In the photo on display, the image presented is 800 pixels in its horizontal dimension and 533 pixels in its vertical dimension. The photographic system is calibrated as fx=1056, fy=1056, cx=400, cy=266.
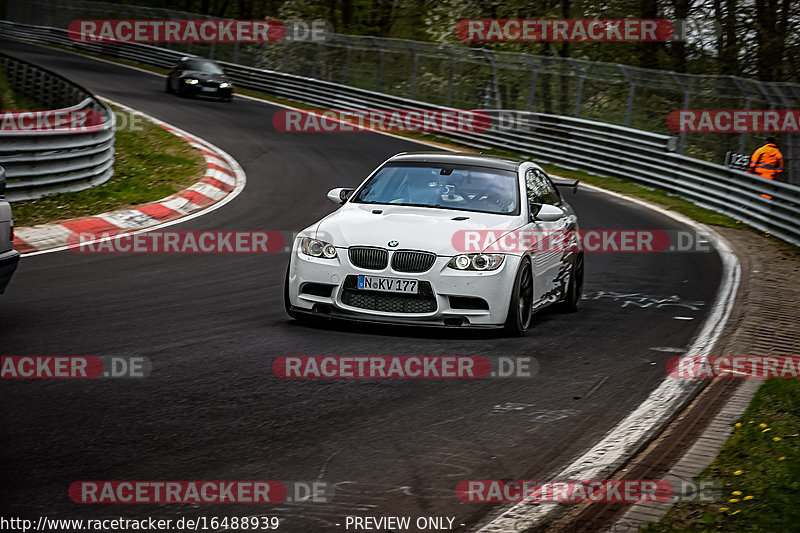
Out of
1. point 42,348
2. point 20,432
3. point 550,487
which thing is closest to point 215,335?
point 42,348

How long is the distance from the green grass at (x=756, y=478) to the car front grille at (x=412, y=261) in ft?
8.82

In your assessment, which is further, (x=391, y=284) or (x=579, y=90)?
(x=579, y=90)

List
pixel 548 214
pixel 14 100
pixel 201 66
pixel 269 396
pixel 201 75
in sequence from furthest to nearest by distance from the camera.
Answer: pixel 201 66 → pixel 201 75 → pixel 14 100 → pixel 548 214 → pixel 269 396

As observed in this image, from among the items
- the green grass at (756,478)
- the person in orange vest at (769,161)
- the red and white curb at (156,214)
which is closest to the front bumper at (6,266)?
the red and white curb at (156,214)

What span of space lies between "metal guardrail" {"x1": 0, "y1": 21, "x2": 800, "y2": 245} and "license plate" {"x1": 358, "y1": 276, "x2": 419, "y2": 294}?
12.1 m

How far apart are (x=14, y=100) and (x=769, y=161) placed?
18.9 metres

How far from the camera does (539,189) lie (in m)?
10.2

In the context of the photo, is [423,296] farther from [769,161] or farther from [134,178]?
[769,161]

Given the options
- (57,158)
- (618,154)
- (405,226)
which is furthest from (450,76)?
(405,226)

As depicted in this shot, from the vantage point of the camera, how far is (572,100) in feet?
94.9

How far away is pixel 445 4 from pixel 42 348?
35767 millimetres

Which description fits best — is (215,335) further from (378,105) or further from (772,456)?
(378,105)

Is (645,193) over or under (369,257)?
under

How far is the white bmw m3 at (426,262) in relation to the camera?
831 centimetres
